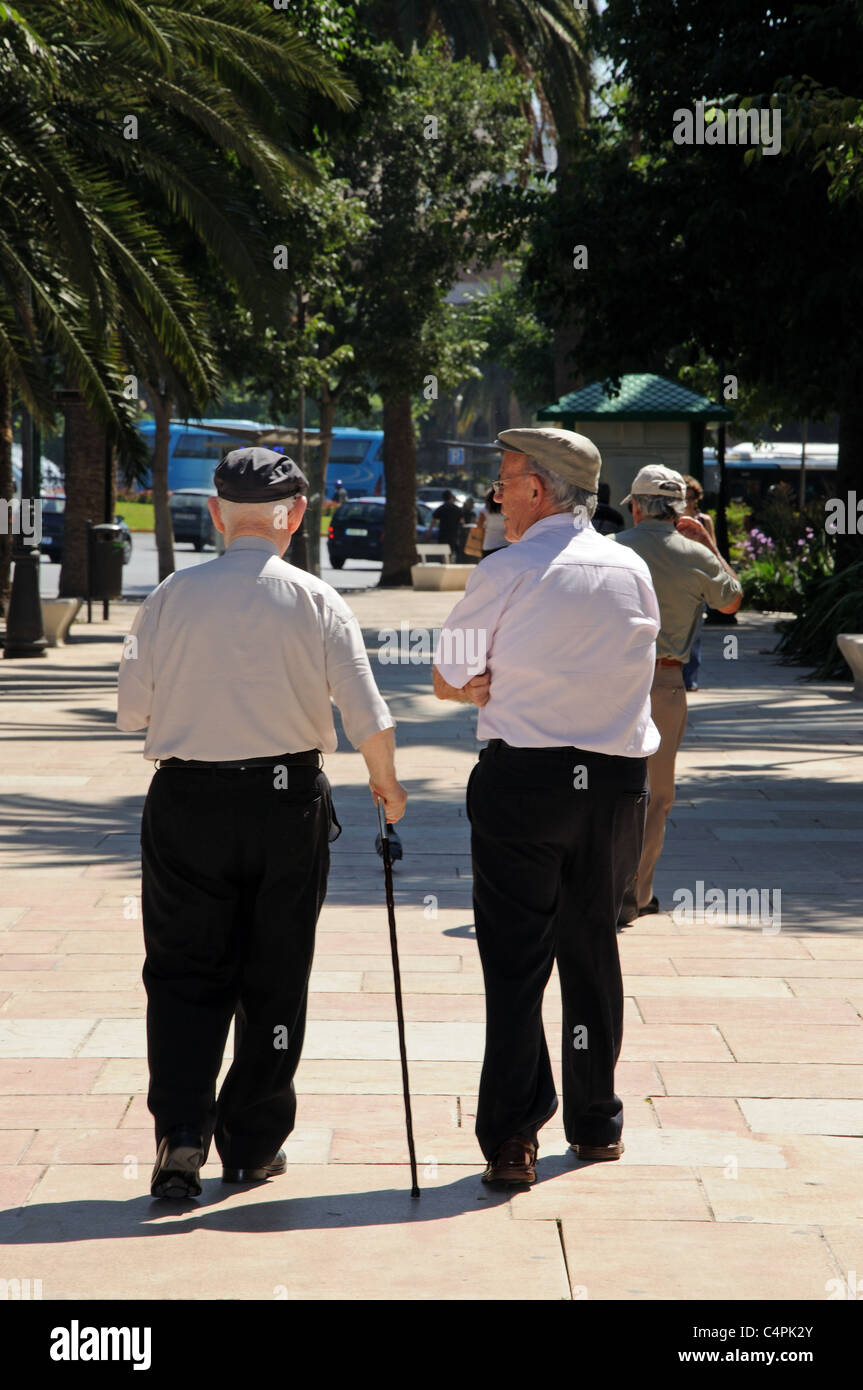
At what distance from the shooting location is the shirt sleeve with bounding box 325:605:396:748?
392cm

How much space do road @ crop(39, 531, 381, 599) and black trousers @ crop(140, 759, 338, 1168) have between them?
17526mm

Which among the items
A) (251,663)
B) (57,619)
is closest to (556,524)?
(251,663)

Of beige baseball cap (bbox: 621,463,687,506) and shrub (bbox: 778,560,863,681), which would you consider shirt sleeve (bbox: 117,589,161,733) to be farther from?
shrub (bbox: 778,560,863,681)

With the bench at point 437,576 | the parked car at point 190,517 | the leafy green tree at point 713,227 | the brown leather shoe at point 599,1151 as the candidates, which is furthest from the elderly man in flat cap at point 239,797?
the parked car at point 190,517

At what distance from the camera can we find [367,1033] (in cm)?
532

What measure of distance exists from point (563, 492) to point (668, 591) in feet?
8.50

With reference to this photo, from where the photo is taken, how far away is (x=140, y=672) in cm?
399

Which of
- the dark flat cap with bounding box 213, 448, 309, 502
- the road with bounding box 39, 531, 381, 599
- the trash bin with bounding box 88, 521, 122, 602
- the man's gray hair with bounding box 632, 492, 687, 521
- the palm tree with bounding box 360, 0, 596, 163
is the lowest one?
the road with bounding box 39, 531, 381, 599

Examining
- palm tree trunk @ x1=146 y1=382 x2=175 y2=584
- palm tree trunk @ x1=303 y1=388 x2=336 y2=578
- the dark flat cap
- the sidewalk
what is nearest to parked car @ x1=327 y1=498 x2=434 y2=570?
palm tree trunk @ x1=303 y1=388 x2=336 y2=578

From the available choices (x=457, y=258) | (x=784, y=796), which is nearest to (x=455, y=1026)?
(x=784, y=796)

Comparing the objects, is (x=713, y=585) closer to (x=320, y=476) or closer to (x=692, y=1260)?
(x=692, y=1260)

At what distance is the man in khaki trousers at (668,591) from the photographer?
6.62 meters

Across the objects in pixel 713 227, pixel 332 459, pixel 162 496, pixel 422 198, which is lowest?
pixel 162 496

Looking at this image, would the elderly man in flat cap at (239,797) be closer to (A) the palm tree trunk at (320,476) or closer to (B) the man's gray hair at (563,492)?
(B) the man's gray hair at (563,492)
